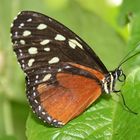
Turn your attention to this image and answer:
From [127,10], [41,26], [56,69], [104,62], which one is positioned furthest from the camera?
[104,62]

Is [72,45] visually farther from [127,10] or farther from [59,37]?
[127,10]

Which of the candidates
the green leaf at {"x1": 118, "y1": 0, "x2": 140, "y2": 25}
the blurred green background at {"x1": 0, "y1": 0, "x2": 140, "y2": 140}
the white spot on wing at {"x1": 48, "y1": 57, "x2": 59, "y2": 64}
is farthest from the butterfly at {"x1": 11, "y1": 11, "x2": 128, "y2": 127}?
the green leaf at {"x1": 118, "y1": 0, "x2": 140, "y2": 25}

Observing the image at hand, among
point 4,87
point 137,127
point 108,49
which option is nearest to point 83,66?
point 137,127

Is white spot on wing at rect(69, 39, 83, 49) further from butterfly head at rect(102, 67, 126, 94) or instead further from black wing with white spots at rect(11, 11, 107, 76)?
butterfly head at rect(102, 67, 126, 94)

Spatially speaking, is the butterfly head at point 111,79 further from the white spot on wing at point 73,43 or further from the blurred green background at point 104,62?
the white spot on wing at point 73,43

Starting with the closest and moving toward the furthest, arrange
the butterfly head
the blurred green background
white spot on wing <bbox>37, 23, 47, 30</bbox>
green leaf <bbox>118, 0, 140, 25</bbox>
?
the blurred green background < white spot on wing <bbox>37, 23, 47, 30</bbox> < the butterfly head < green leaf <bbox>118, 0, 140, 25</bbox>

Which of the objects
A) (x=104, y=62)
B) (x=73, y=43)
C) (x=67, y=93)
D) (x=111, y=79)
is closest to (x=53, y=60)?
(x=73, y=43)

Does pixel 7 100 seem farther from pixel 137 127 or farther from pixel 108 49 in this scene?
pixel 137 127
